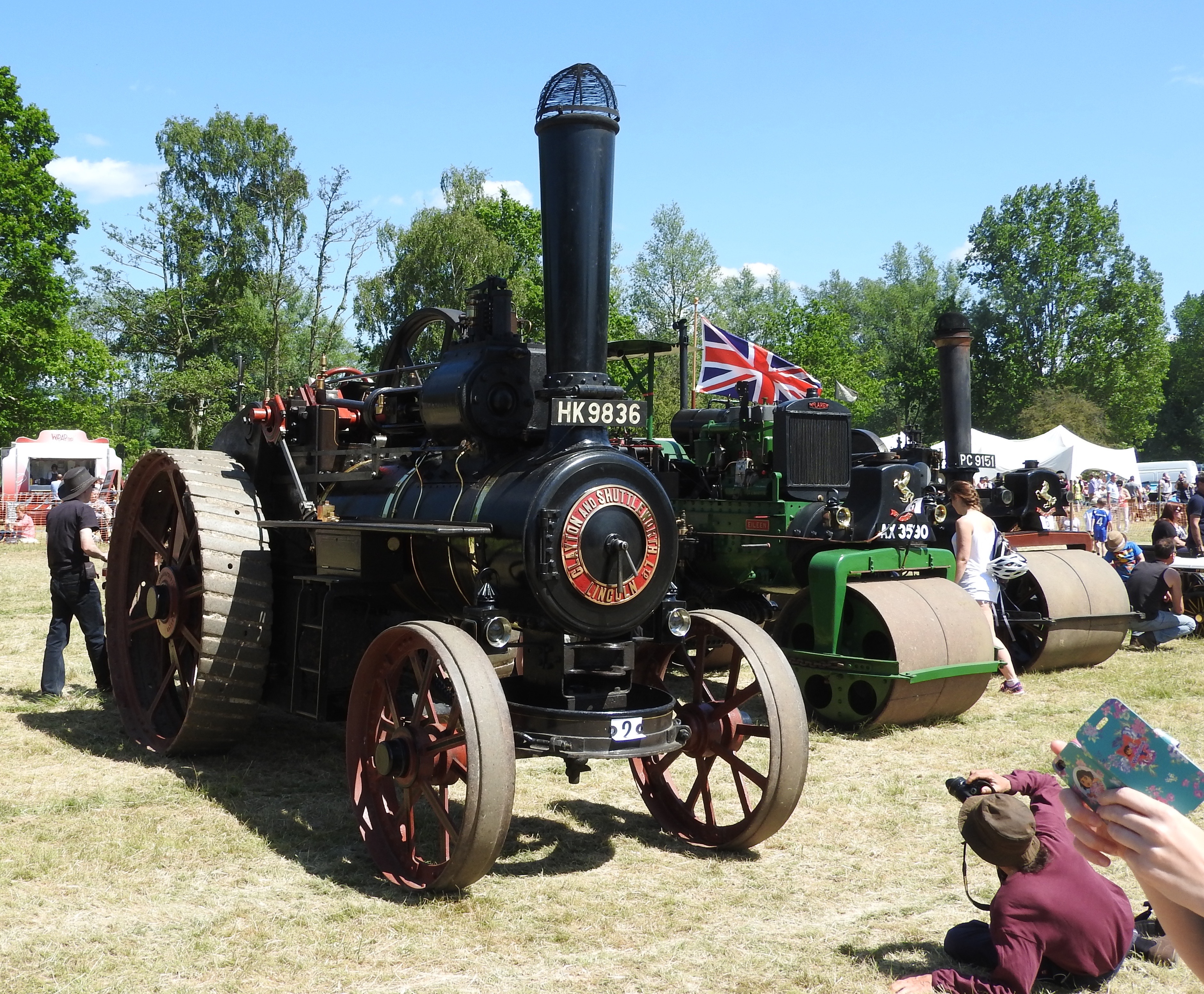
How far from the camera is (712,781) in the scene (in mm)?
5527

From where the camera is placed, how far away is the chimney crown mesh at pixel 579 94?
431 cm

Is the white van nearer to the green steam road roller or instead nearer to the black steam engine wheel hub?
the green steam road roller

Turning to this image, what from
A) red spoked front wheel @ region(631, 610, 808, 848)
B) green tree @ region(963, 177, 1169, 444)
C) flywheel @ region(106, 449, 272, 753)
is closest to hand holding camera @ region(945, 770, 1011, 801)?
red spoked front wheel @ region(631, 610, 808, 848)

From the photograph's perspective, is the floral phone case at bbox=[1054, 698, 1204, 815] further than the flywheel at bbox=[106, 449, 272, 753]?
No

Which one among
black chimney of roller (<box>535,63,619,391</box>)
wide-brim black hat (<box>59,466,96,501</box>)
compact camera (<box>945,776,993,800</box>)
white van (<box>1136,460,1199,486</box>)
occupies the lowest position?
compact camera (<box>945,776,993,800</box>)

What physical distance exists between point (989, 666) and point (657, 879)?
10.6 ft

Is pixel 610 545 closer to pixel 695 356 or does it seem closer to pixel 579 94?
pixel 579 94

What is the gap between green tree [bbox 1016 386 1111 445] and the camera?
1556 inches

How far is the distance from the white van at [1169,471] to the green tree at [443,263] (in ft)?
55.6

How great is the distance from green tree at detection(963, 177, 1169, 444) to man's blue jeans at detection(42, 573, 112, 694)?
136 ft

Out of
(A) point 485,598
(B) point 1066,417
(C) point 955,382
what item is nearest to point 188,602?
(A) point 485,598

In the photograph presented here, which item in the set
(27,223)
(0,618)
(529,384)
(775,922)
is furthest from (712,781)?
(27,223)

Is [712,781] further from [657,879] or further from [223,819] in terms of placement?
[223,819]

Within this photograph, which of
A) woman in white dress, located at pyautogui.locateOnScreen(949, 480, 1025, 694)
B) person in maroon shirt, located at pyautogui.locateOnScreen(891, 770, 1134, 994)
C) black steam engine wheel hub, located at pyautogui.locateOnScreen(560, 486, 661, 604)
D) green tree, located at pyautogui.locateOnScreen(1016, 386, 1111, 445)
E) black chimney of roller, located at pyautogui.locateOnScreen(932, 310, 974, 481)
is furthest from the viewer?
green tree, located at pyautogui.locateOnScreen(1016, 386, 1111, 445)
